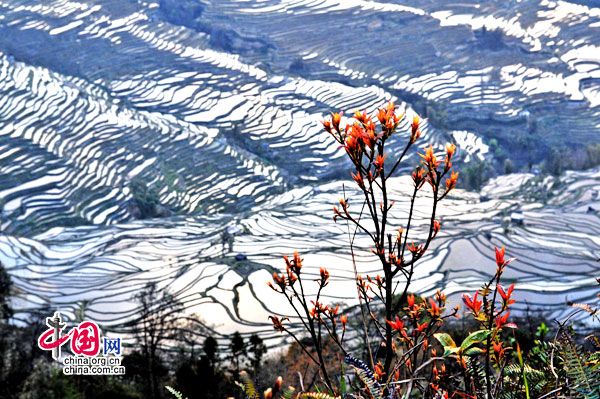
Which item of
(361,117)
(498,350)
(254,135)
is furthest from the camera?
(254,135)

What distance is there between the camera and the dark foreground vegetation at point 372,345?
874 millimetres

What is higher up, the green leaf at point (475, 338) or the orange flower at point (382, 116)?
the orange flower at point (382, 116)

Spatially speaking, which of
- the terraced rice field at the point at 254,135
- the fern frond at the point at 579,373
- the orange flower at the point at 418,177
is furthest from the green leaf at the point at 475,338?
the terraced rice field at the point at 254,135

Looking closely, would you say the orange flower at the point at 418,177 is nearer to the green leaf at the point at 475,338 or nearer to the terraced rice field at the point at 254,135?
the green leaf at the point at 475,338

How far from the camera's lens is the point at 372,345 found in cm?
541

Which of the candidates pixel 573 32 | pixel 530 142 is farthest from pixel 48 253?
pixel 573 32

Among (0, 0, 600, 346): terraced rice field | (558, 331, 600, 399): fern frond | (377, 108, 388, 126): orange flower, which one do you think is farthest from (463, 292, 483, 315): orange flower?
(0, 0, 600, 346): terraced rice field

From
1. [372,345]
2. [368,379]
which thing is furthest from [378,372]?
[372,345]

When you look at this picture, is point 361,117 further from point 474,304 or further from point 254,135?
point 254,135

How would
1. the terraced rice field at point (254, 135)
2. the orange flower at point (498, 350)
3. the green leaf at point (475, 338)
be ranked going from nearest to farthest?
the green leaf at point (475, 338), the orange flower at point (498, 350), the terraced rice field at point (254, 135)

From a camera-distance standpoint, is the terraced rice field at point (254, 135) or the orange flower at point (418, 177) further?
the terraced rice field at point (254, 135)

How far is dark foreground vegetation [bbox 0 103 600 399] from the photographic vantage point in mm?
874

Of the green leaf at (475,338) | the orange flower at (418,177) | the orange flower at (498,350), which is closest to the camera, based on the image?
the green leaf at (475,338)

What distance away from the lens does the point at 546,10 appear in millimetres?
23219
